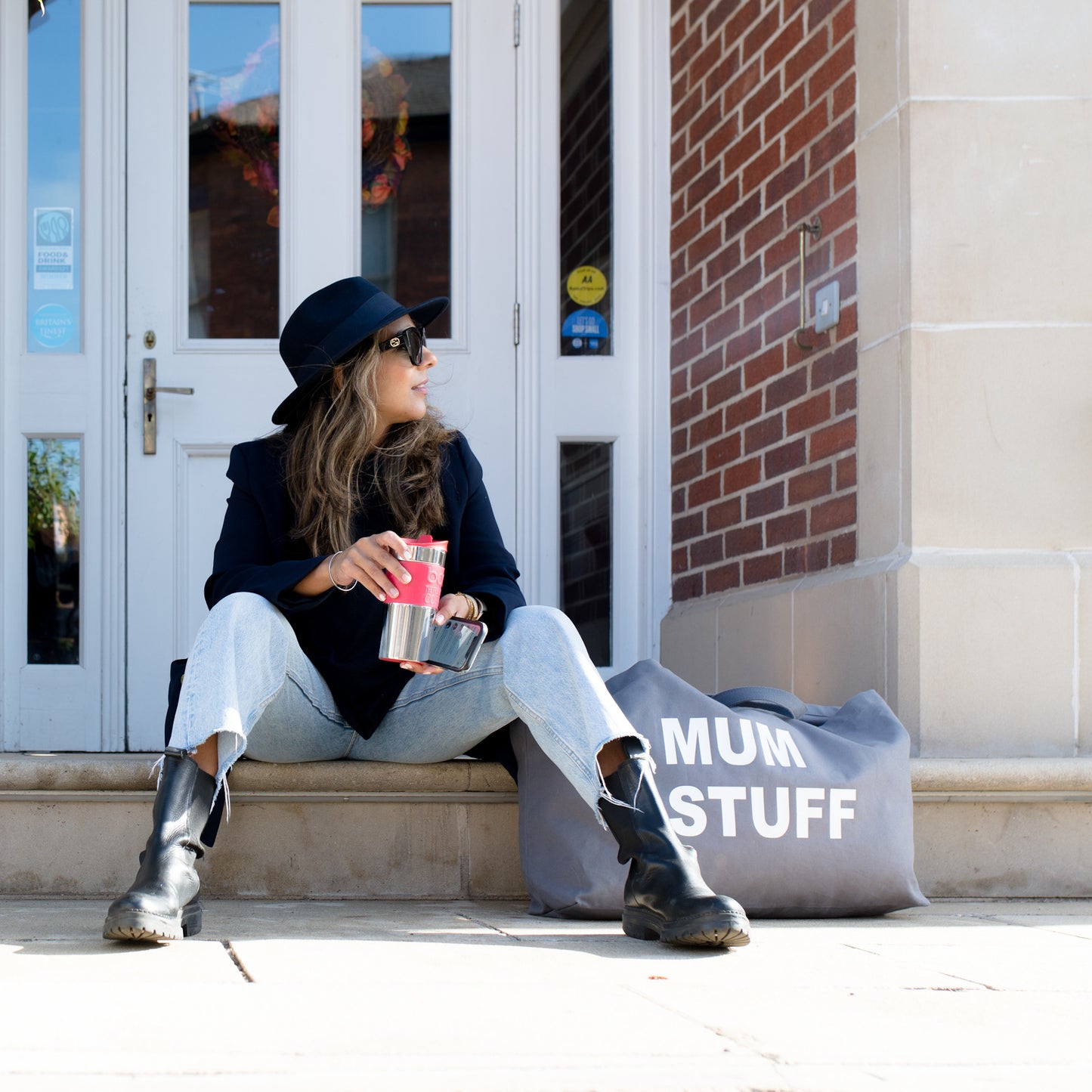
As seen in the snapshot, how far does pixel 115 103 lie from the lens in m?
3.84

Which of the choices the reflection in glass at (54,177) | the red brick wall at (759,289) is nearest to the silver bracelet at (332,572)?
the red brick wall at (759,289)

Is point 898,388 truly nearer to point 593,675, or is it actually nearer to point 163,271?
point 593,675

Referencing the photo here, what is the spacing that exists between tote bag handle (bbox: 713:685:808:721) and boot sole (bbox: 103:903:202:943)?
1.08 meters

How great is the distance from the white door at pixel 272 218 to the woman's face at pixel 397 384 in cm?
121

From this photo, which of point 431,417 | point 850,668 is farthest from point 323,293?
point 850,668

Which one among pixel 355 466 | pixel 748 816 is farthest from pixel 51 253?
pixel 748 816

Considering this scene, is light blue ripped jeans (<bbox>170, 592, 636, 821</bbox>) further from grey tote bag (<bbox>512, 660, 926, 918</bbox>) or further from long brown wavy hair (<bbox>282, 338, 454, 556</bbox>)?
long brown wavy hair (<bbox>282, 338, 454, 556</bbox>)

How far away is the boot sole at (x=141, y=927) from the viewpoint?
→ 6.37 ft

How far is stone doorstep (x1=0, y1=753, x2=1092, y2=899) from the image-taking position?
8.78 ft

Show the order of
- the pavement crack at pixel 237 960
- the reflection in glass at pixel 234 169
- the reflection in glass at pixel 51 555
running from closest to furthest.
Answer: the pavement crack at pixel 237 960 → the reflection in glass at pixel 51 555 → the reflection in glass at pixel 234 169

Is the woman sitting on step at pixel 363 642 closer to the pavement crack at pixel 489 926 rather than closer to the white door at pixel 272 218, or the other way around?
the pavement crack at pixel 489 926

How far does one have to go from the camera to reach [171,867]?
2.07 m

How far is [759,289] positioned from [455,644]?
5.61 ft

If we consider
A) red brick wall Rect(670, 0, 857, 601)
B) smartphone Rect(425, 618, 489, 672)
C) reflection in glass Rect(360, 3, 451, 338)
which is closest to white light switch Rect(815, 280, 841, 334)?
red brick wall Rect(670, 0, 857, 601)
